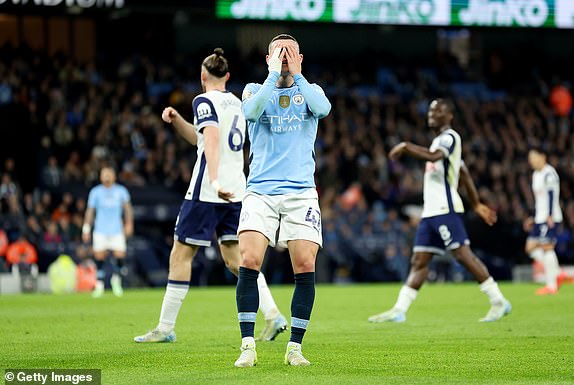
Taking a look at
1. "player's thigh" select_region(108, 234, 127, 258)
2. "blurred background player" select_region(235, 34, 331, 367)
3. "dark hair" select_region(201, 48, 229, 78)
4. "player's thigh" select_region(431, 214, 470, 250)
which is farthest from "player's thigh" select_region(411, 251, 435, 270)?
"player's thigh" select_region(108, 234, 127, 258)

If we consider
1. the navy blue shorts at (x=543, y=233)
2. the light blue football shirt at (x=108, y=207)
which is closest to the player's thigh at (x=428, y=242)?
the navy blue shorts at (x=543, y=233)

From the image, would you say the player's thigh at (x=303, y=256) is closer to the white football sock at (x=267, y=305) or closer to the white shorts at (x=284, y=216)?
the white shorts at (x=284, y=216)

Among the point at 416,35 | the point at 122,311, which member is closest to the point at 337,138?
the point at 416,35

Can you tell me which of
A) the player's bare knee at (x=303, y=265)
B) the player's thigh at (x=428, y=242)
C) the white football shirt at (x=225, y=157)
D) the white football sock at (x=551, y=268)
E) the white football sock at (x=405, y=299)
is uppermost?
the white football shirt at (x=225, y=157)

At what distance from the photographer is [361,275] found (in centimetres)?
2834

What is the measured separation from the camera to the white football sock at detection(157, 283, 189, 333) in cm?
1017

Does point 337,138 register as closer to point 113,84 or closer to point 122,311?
point 113,84

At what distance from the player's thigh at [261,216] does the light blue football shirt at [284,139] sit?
60 millimetres

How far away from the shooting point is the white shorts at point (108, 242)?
21.1 meters

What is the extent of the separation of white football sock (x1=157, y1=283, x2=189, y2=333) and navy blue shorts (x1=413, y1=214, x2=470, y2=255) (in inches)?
170

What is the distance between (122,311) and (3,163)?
14.4 m

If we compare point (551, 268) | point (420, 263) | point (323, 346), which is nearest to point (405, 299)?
point (420, 263)

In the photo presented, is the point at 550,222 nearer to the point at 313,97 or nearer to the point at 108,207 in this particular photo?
the point at 108,207

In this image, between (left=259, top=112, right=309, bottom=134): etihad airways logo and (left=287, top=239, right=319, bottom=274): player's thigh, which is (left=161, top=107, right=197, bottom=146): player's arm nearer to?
(left=259, top=112, right=309, bottom=134): etihad airways logo
